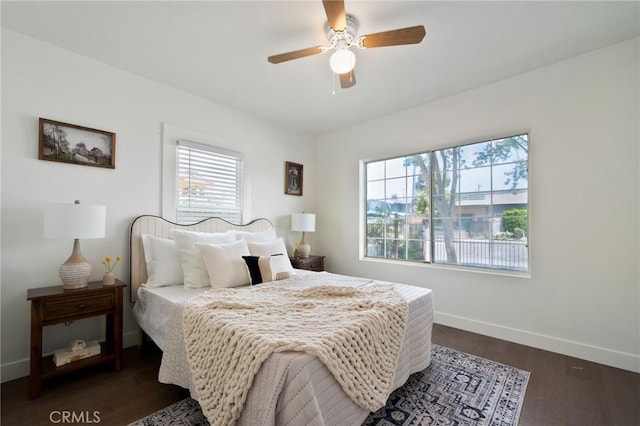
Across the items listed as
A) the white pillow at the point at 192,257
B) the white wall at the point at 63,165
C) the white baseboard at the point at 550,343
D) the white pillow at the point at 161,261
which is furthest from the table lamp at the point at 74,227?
the white baseboard at the point at 550,343

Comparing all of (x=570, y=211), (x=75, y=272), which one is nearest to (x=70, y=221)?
(x=75, y=272)

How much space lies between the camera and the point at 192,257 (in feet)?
8.30

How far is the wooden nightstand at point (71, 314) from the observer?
189cm

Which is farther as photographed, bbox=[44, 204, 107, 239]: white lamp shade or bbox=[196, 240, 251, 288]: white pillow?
bbox=[196, 240, 251, 288]: white pillow

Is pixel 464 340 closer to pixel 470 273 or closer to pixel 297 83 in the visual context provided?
pixel 470 273

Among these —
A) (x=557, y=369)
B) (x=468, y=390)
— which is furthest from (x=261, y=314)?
(x=557, y=369)

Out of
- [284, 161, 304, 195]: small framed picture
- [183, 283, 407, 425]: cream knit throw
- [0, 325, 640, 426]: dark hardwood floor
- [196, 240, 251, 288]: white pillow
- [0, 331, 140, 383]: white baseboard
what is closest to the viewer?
[183, 283, 407, 425]: cream knit throw

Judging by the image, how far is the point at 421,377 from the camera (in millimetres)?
2133

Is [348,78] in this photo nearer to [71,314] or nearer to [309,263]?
[309,263]

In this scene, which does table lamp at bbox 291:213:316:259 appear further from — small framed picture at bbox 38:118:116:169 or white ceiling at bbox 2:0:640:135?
small framed picture at bbox 38:118:116:169

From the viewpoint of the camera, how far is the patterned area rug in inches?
65.7

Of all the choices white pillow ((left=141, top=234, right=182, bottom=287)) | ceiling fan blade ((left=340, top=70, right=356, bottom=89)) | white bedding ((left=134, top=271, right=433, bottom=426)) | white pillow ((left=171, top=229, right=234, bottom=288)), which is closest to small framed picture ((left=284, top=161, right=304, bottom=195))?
white pillow ((left=171, top=229, right=234, bottom=288))

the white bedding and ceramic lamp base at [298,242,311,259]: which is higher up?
ceramic lamp base at [298,242,311,259]

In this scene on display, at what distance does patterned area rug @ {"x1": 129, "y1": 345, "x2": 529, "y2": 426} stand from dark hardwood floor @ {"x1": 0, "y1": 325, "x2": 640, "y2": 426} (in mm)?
84
